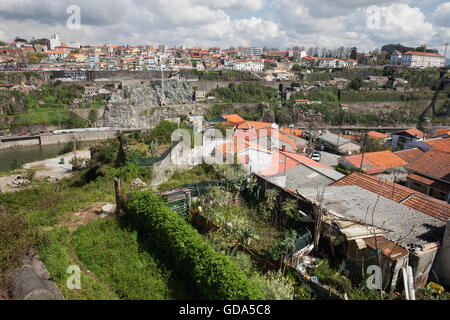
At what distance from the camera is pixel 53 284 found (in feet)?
13.4

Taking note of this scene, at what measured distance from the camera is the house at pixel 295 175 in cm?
802

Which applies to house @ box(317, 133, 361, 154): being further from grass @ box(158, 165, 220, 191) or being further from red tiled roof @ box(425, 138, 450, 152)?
grass @ box(158, 165, 220, 191)

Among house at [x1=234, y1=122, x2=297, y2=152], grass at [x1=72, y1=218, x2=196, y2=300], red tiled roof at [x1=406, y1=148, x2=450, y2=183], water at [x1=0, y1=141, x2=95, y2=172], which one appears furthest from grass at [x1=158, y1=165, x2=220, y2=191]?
water at [x1=0, y1=141, x2=95, y2=172]

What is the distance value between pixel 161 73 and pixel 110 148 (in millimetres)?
35200

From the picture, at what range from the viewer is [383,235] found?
4.56 metres

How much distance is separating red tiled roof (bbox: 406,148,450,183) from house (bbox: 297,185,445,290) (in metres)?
5.70

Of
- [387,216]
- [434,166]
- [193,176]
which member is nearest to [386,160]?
[434,166]

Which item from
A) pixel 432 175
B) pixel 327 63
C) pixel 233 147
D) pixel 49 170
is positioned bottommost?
pixel 49 170

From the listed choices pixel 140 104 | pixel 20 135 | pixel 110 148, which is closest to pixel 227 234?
pixel 110 148

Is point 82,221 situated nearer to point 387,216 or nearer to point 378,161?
point 387,216

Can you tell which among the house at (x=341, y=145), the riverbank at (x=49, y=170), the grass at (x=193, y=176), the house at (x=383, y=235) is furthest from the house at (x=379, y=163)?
the riverbank at (x=49, y=170)

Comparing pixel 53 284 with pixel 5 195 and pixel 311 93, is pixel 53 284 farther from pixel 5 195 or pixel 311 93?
pixel 311 93

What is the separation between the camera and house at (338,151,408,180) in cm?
1222

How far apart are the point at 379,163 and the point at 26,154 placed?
27.1 meters
